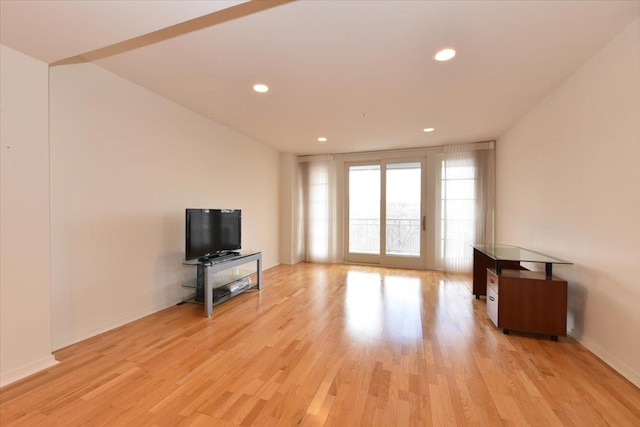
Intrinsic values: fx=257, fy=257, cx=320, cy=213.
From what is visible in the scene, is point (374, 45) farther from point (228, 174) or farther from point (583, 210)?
point (228, 174)

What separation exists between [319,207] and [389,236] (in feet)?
5.71

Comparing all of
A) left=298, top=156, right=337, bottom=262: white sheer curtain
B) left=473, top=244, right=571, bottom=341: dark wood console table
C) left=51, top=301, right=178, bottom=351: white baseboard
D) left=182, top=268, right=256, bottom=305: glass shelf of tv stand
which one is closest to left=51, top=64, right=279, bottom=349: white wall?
left=51, top=301, right=178, bottom=351: white baseboard

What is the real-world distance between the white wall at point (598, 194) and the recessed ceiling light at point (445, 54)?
3.80 feet

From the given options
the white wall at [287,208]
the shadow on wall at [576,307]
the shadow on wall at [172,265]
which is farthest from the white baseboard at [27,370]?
the shadow on wall at [576,307]

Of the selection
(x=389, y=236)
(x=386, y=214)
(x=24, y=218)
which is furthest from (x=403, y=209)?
(x=24, y=218)

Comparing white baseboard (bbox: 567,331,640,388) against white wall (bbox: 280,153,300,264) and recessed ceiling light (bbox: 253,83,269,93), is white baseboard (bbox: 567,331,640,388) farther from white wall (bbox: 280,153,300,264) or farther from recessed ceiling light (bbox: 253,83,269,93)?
white wall (bbox: 280,153,300,264)

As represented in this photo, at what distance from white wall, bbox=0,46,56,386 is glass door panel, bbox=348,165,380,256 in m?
4.97

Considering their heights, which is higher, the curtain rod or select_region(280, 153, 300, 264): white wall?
the curtain rod

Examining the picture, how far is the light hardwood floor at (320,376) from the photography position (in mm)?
1537

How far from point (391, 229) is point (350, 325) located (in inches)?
130

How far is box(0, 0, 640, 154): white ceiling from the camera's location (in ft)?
5.32

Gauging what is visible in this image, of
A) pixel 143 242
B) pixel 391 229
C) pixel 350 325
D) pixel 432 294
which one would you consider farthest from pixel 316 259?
pixel 143 242

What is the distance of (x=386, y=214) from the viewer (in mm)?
5699

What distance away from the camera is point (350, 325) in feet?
9.15
